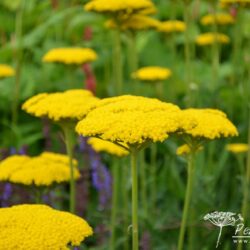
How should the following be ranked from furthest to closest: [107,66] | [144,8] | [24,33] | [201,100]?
1. [24,33]
2. [107,66]
3. [201,100]
4. [144,8]

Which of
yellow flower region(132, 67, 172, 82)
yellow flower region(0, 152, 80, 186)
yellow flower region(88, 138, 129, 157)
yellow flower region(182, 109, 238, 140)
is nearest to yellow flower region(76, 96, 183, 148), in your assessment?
yellow flower region(182, 109, 238, 140)

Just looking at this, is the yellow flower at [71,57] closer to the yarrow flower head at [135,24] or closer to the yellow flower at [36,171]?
the yarrow flower head at [135,24]

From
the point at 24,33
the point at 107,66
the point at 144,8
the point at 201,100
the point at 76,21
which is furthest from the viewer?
the point at 24,33

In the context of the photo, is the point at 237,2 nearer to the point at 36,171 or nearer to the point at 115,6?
the point at 115,6

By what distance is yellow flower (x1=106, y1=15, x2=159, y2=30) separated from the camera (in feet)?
7.20

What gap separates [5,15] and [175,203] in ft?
7.49

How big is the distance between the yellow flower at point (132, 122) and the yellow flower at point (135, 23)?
874 mm

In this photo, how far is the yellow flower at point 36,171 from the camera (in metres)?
1.63

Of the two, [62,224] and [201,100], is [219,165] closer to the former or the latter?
[201,100]

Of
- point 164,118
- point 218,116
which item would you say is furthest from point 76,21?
point 164,118

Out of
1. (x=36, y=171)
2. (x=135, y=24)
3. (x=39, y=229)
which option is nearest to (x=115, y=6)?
(x=135, y=24)

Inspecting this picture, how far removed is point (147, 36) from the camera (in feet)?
12.4

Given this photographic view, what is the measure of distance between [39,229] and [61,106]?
0.43 meters

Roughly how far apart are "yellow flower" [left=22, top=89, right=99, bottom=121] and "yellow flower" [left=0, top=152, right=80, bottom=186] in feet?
0.46
